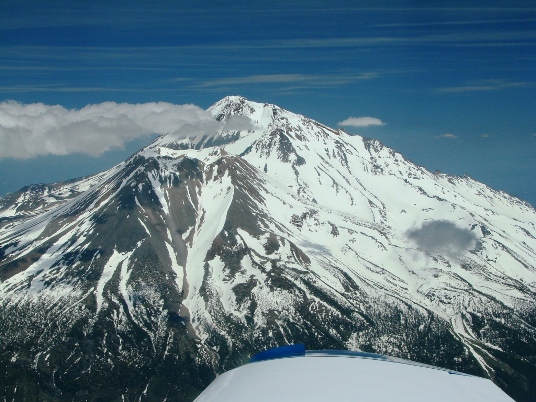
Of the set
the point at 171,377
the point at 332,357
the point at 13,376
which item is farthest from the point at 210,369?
the point at 332,357

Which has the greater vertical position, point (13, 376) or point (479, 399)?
point (479, 399)

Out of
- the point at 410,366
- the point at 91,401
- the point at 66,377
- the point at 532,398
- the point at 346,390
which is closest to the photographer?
the point at 346,390

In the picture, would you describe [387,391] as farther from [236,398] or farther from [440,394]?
[236,398]

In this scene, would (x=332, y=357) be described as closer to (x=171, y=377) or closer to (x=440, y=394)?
(x=440, y=394)

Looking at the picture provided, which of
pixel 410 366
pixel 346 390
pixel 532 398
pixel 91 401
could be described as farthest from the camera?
pixel 532 398

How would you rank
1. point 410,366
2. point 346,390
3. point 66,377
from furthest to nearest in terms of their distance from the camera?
point 66,377, point 410,366, point 346,390

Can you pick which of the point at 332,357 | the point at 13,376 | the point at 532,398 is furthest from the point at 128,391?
the point at 332,357

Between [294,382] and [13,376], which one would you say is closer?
[294,382]

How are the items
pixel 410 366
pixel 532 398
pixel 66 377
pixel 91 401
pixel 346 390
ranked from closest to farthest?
pixel 346 390 < pixel 410 366 < pixel 91 401 < pixel 66 377 < pixel 532 398

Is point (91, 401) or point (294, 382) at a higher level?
point (294, 382)
